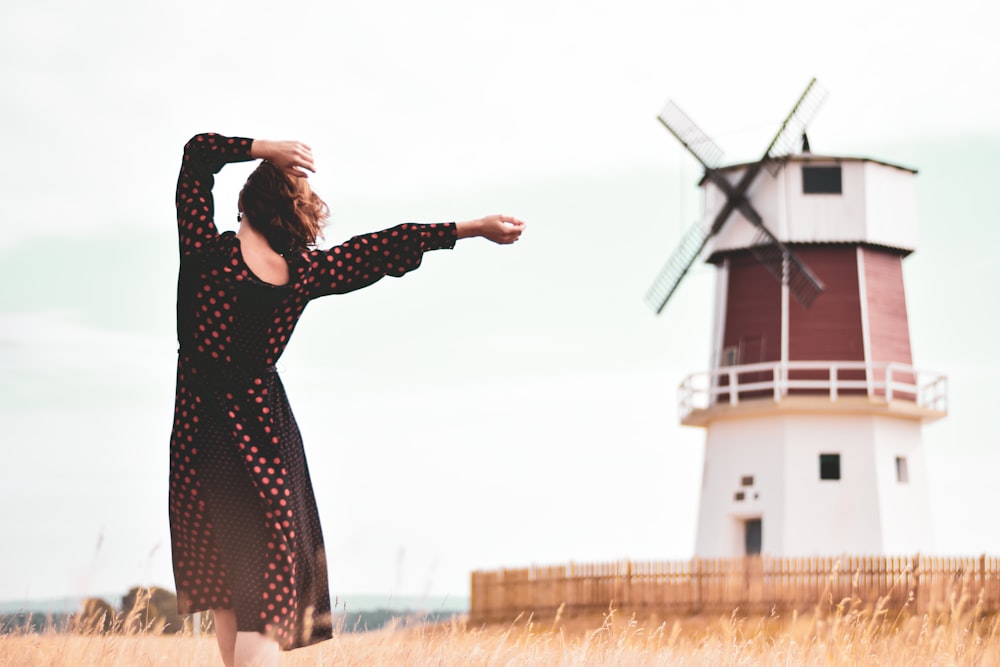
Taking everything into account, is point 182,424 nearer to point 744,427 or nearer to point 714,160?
point 744,427

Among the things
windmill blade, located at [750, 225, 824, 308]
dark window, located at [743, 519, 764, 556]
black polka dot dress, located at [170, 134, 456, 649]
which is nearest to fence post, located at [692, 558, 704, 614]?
dark window, located at [743, 519, 764, 556]

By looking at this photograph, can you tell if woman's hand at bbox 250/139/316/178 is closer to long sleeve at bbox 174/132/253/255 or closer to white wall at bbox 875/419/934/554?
long sleeve at bbox 174/132/253/255

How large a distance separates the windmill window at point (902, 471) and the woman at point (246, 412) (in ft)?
68.1

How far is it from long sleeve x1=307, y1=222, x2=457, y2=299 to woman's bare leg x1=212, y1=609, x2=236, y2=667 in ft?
3.17

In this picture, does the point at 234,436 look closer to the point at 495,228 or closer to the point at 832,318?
the point at 495,228

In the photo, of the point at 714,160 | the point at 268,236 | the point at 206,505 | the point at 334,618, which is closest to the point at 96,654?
the point at 334,618

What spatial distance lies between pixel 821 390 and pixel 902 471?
2.14 metres

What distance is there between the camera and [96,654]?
477 centimetres

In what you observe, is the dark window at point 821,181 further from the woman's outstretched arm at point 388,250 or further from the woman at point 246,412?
the woman at point 246,412

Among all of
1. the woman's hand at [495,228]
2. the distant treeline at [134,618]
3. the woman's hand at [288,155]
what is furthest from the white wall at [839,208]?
the woman's hand at [288,155]

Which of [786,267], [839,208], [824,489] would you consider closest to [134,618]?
[824,489]

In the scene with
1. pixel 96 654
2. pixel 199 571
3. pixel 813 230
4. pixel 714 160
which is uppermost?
pixel 714 160

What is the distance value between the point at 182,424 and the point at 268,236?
0.61m

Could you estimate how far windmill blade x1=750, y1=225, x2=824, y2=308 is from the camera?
23.2 meters
